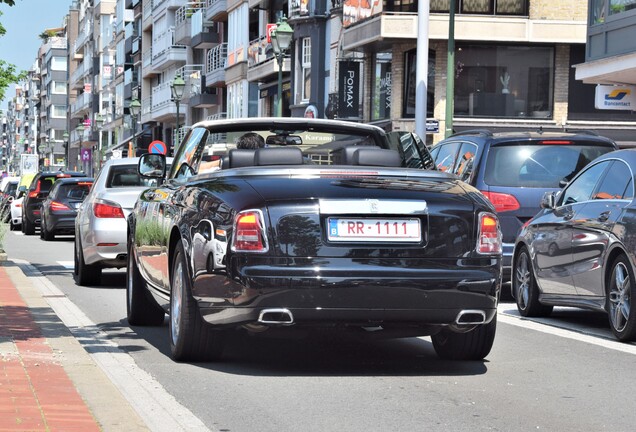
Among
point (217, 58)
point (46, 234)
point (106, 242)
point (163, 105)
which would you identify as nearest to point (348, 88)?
point (46, 234)

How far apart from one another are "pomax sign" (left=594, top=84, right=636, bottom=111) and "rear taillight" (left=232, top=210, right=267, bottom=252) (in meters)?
27.5

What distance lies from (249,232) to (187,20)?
6923 centimetres

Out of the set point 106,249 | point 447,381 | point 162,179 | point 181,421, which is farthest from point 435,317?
point 106,249

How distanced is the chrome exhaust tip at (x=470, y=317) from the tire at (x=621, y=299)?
7.99 feet

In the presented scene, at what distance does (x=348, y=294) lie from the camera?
807 cm

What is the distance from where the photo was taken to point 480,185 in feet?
47.8

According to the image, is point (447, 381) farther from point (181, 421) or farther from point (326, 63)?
point (326, 63)

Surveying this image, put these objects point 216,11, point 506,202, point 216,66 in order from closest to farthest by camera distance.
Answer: point 506,202
point 216,11
point 216,66

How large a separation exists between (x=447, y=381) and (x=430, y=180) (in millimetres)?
1217

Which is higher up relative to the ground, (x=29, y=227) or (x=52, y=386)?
(x=52, y=386)

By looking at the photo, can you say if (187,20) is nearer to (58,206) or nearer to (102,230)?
(58,206)

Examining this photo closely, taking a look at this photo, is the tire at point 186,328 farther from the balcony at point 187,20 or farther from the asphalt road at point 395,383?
the balcony at point 187,20

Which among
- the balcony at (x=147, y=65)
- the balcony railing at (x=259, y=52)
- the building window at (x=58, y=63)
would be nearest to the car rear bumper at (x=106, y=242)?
the balcony railing at (x=259, y=52)

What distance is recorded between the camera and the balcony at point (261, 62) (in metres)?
56.2
